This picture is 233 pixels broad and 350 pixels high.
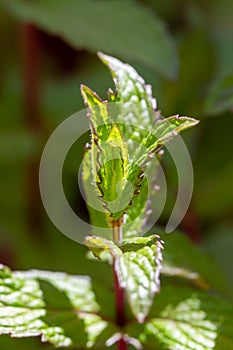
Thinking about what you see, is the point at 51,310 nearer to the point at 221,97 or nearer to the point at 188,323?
the point at 188,323

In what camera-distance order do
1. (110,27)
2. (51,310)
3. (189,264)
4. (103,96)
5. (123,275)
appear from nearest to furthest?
1. (123,275)
2. (51,310)
3. (189,264)
4. (110,27)
5. (103,96)

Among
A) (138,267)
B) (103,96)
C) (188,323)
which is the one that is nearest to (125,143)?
(138,267)

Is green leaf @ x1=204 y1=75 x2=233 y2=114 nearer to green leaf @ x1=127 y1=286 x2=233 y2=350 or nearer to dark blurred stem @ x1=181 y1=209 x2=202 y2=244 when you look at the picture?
green leaf @ x1=127 y1=286 x2=233 y2=350

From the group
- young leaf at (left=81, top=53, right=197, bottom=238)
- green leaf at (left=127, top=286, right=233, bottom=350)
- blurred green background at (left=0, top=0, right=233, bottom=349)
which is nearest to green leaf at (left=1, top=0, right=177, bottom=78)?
blurred green background at (left=0, top=0, right=233, bottom=349)

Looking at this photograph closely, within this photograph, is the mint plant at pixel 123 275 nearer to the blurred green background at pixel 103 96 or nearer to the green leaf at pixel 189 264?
the green leaf at pixel 189 264

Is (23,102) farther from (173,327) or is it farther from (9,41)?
(173,327)

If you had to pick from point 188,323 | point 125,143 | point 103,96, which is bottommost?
point 188,323
